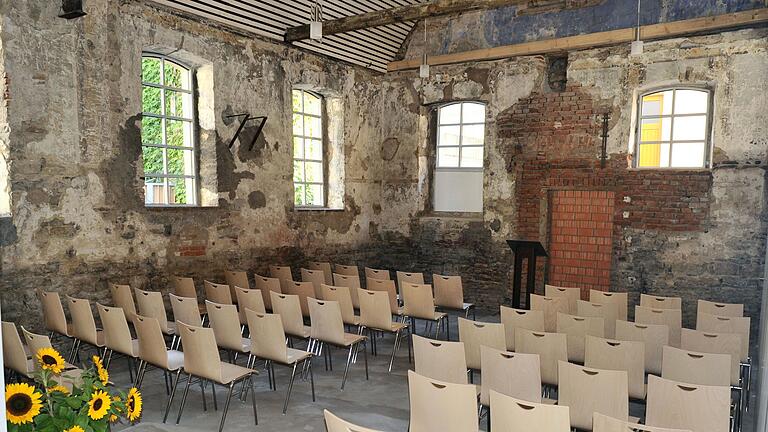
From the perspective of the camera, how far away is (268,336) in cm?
469

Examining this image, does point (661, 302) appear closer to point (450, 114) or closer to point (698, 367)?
point (698, 367)

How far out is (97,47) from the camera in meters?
6.46

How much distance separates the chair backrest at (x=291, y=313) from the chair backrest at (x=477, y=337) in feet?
5.97

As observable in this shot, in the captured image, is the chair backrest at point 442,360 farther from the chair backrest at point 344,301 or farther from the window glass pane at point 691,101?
the window glass pane at point 691,101

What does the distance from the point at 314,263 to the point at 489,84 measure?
15.2 ft

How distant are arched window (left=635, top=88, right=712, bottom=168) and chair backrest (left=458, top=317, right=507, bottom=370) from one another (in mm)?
5681

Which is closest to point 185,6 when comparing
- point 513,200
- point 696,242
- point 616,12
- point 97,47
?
point 97,47

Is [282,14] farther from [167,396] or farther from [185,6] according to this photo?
[167,396]

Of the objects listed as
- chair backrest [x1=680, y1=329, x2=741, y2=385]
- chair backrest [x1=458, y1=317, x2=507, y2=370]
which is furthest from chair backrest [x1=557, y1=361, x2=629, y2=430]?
chair backrest [x1=680, y1=329, x2=741, y2=385]

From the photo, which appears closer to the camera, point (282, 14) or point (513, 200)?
point (282, 14)

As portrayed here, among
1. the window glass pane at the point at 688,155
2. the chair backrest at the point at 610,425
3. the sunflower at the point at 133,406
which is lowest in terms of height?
the chair backrest at the point at 610,425

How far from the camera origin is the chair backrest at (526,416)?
271cm

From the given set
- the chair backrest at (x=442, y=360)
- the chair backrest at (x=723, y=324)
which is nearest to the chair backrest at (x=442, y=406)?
the chair backrest at (x=442, y=360)

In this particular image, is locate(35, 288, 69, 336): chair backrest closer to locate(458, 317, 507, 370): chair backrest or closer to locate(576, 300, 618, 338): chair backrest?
locate(458, 317, 507, 370): chair backrest
